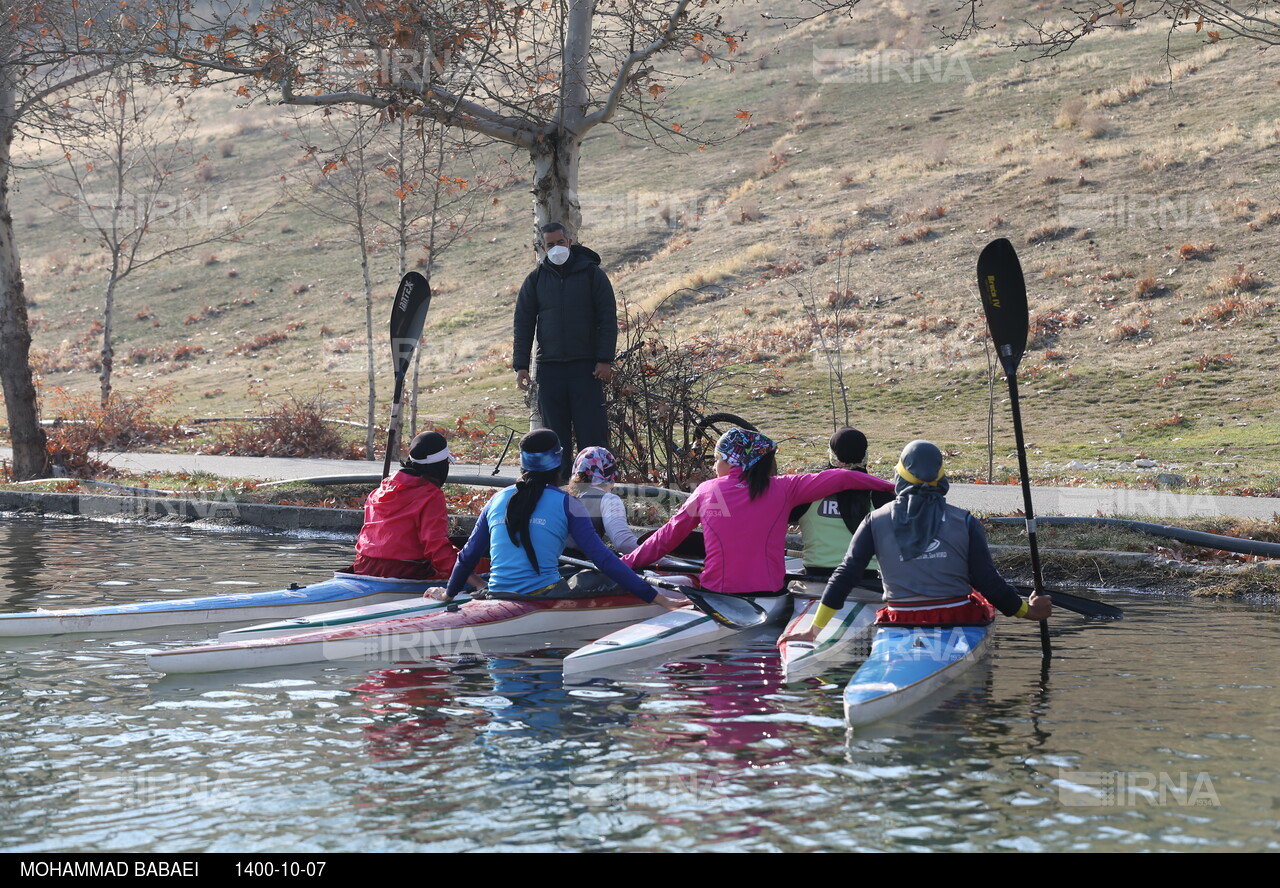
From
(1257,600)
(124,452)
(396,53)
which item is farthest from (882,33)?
(1257,600)

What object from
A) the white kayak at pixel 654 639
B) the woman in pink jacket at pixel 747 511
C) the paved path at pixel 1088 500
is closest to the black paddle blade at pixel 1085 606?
the woman in pink jacket at pixel 747 511

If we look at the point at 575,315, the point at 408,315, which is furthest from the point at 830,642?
the point at 408,315

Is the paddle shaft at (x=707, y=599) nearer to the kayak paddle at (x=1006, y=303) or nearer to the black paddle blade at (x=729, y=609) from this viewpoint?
the black paddle blade at (x=729, y=609)

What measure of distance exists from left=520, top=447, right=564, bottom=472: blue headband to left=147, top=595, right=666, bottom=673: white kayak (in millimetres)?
957

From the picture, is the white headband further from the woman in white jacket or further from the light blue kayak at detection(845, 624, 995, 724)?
the light blue kayak at detection(845, 624, 995, 724)

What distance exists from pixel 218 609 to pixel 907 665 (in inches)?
196

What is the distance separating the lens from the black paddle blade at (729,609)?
903 centimetres

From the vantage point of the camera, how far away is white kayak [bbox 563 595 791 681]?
805 centimetres

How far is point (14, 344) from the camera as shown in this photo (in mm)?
18328

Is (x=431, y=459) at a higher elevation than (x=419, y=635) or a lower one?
higher

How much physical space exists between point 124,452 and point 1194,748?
20337 millimetres

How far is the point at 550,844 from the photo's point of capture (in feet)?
16.7

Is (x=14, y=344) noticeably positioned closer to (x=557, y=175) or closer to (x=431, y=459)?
(x=557, y=175)
